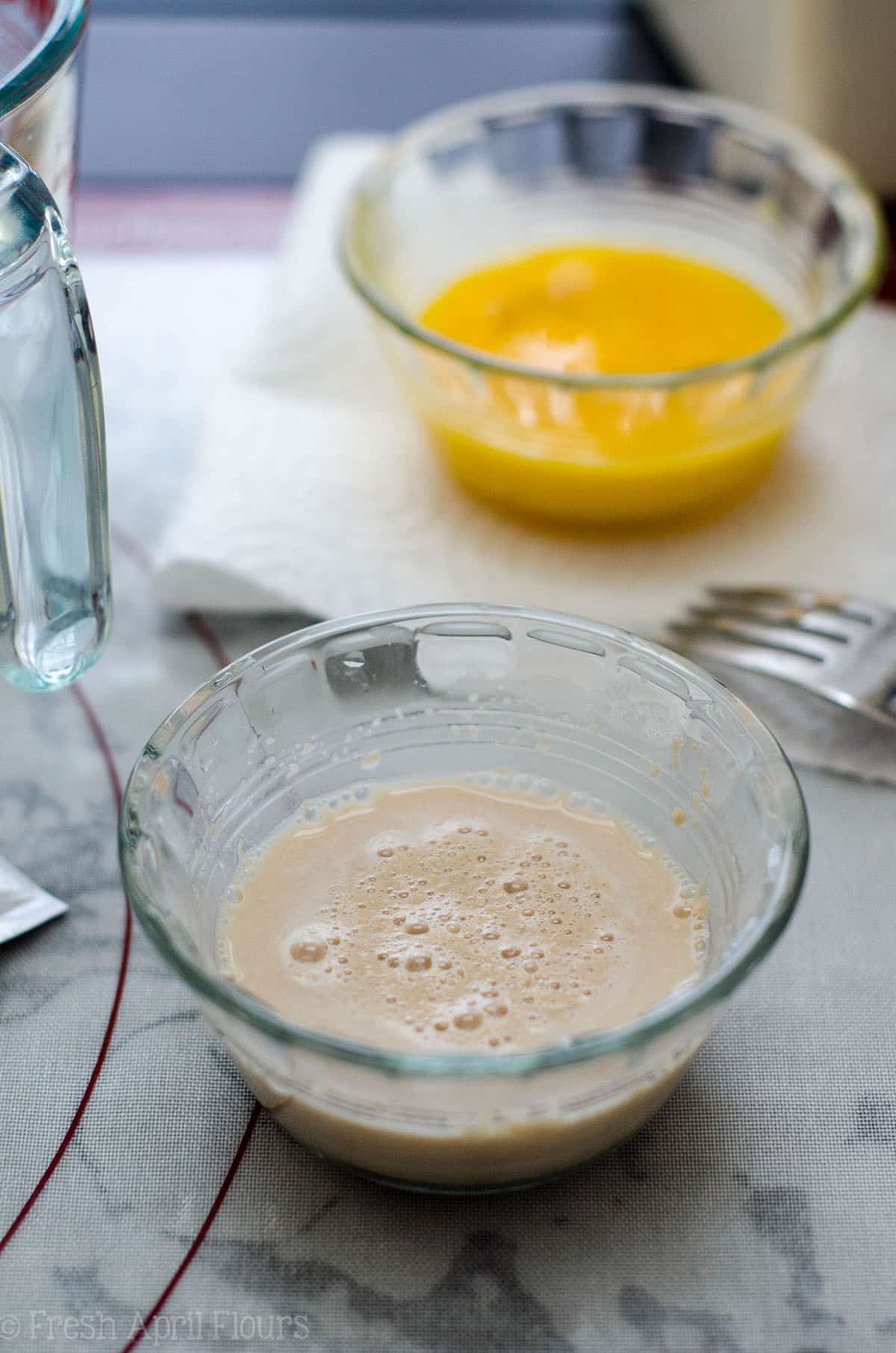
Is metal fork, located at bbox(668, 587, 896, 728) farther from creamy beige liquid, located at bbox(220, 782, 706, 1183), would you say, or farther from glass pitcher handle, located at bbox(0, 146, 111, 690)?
glass pitcher handle, located at bbox(0, 146, 111, 690)

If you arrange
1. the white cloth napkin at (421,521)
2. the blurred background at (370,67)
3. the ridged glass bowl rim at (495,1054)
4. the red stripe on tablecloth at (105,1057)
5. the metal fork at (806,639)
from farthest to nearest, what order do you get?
the blurred background at (370,67) → the white cloth napkin at (421,521) → the metal fork at (806,639) → the red stripe on tablecloth at (105,1057) → the ridged glass bowl rim at (495,1054)

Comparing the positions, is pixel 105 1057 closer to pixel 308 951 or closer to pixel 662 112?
pixel 308 951

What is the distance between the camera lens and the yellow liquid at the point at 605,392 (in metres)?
1.20

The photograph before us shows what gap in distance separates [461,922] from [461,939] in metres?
0.01

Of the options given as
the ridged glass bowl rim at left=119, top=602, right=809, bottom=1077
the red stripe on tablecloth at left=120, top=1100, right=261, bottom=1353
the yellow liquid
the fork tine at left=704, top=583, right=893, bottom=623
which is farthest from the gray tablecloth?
the yellow liquid

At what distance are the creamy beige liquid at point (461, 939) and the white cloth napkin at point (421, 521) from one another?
265 mm

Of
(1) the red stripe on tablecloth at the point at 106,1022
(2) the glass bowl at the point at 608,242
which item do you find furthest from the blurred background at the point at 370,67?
(1) the red stripe on tablecloth at the point at 106,1022

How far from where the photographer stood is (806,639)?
1105mm

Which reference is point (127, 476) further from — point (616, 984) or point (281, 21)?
point (281, 21)

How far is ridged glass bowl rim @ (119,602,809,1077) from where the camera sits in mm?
658

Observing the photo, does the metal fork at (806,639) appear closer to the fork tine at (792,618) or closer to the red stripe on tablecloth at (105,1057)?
the fork tine at (792,618)

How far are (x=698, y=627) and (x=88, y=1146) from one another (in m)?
0.58

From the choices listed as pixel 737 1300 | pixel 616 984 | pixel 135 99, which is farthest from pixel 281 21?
pixel 737 1300

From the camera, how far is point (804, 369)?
48.4 inches
